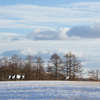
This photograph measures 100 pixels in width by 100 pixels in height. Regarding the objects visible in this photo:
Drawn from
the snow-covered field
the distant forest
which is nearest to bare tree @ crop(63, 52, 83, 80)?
the distant forest

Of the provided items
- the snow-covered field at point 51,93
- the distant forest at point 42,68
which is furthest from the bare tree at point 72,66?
the snow-covered field at point 51,93

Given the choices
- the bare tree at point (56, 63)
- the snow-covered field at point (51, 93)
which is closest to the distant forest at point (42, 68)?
the bare tree at point (56, 63)

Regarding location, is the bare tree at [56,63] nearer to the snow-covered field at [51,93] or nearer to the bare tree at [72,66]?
the bare tree at [72,66]

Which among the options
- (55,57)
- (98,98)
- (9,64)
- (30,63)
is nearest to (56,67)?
(55,57)

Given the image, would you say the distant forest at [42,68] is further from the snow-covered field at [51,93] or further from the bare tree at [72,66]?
the snow-covered field at [51,93]

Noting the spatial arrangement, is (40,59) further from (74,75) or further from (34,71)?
(74,75)

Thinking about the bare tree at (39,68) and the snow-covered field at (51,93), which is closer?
the snow-covered field at (51,93)

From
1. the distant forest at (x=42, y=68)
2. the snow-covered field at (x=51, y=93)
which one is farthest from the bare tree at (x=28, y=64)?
the snow-covered field at (x=51, y=93)

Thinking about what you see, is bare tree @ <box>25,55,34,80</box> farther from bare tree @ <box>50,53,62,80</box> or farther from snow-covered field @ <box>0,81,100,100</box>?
snow-covered field @ <box>0,81,100,100</box>

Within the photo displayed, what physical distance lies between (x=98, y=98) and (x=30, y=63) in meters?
47.7

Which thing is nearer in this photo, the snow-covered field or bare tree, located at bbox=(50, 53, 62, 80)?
the snow-covered field

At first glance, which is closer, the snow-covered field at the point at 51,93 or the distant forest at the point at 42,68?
the snow-covered field at the point at 51,93

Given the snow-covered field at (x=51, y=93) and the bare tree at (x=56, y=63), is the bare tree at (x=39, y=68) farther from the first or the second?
the snow-covered field at (x=51, y=93)

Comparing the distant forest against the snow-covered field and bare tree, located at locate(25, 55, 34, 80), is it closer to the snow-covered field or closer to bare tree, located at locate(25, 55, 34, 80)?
bare tree, located at locate(25, 55, 34, 80)
